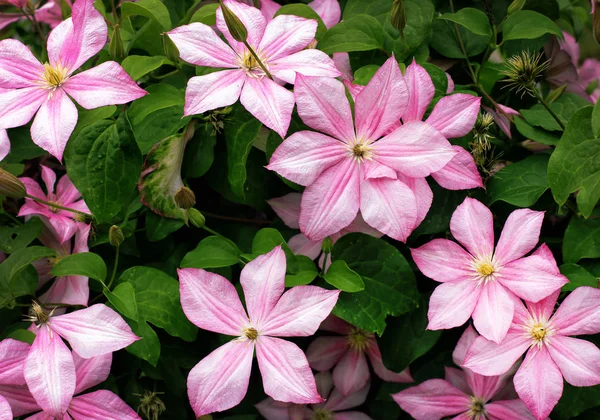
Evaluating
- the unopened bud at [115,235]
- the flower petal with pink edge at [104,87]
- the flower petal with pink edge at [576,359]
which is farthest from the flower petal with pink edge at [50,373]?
the flower petal with pink edge at [576,359]

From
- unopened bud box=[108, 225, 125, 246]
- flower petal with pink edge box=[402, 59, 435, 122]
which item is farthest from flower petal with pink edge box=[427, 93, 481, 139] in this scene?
unopened bud box=[108, 225, 125, 246]

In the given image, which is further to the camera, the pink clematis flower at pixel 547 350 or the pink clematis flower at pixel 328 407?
the pink clematis flower at pixel 328 407

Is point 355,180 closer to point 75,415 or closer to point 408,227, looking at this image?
point 408,227

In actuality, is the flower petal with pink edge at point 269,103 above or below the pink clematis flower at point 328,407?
above

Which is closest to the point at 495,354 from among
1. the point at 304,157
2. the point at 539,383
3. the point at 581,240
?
the point at 539,383

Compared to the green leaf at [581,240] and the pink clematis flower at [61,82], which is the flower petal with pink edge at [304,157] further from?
the green leaf at [581,240]

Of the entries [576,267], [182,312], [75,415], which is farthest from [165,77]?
[576,267]

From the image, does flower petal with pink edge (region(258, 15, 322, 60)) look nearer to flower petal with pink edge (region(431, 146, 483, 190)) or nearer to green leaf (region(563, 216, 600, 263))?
flower petal with pink edge (region(431, 146, 483, 190))
